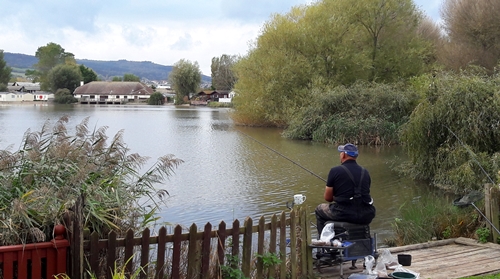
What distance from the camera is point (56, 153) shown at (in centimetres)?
644

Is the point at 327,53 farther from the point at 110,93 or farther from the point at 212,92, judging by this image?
the point at 110,93

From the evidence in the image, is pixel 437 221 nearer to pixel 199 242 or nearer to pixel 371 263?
pixel 371 263

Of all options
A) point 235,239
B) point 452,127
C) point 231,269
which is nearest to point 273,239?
point 235,239

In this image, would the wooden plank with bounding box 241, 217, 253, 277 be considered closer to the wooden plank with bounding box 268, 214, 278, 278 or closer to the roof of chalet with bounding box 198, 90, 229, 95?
the wooden plank with bounding box 268, 214, 278, 278

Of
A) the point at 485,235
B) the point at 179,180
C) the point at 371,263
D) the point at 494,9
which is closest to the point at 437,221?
the point at 485,235

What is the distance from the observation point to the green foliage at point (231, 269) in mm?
5621

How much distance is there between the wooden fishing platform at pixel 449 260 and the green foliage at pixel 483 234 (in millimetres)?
100

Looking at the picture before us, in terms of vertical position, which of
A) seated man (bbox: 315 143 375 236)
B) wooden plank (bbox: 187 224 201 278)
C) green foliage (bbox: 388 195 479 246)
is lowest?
green foliage (bbox: 388 195 479 246)

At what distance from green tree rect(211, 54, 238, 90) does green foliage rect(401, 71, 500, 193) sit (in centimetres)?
10746

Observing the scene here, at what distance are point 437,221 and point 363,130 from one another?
19978 mm

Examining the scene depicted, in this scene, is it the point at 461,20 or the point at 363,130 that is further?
the point at 461,20

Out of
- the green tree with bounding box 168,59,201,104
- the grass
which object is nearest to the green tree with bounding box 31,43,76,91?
the green tree with bounding box 168,59,201,104

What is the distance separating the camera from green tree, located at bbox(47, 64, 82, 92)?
112 metres

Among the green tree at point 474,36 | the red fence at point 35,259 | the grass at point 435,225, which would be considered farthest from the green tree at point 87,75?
the red fence at point 35,259
